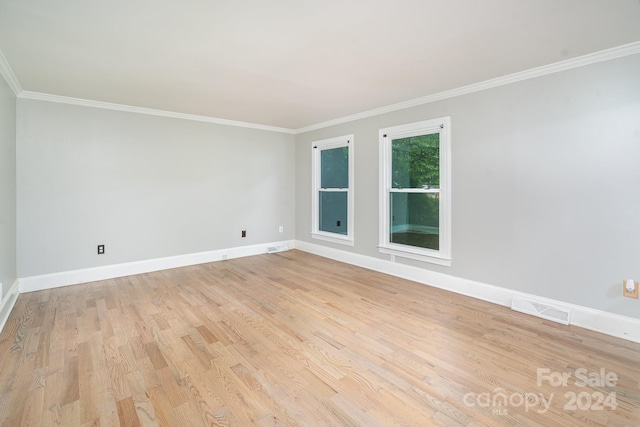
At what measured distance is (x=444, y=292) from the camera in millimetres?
3469

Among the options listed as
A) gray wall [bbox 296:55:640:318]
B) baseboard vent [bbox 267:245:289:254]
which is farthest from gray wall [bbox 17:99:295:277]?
gray wall [bbox 296:55:640:318]

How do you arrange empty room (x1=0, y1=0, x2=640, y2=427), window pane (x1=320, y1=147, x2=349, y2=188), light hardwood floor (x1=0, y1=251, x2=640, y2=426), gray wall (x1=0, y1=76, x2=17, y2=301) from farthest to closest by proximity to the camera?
window pane (x1=320, y1=147, x2=349, y2=188) → gray wall (x1=0, y1=76, x2=17, y2=301) → empty room (x1=0, y1=0, x2=640, y2=427) → light hardwood floor (x1=0, y1=251, x2=640, y2=426)

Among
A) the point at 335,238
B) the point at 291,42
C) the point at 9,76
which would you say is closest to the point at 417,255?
the point at 335,238

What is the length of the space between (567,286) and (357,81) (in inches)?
113

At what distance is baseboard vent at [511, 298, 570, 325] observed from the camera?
8.78 feet

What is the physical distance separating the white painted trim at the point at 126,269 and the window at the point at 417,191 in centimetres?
257

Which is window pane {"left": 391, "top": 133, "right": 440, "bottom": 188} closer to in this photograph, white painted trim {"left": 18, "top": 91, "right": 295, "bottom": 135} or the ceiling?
the ceiling

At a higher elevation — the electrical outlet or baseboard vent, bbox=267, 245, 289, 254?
the electrical outlet

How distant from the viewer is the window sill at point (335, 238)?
4832mm

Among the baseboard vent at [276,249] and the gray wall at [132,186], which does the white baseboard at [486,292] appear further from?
the gray wall at [132,186]

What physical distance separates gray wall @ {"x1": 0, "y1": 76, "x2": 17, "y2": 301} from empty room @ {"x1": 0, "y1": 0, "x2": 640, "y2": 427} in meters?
0.05

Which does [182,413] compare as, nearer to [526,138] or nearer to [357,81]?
[357,81]

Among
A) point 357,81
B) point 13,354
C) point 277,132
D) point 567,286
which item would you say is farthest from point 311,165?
point 13,354

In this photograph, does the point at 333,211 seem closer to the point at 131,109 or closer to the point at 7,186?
the point at 131,109
